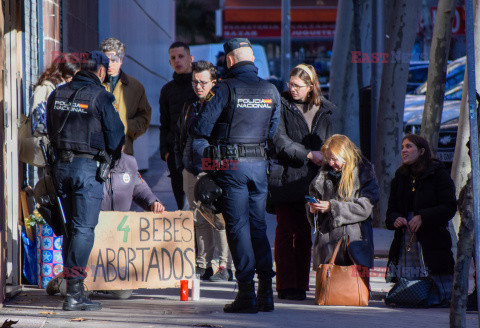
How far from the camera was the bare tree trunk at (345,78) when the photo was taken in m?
16.8

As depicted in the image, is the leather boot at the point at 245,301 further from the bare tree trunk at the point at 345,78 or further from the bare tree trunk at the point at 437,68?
the bare tree trunk at the point at 345,78

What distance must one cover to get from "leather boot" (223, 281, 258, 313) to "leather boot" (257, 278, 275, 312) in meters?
0.12

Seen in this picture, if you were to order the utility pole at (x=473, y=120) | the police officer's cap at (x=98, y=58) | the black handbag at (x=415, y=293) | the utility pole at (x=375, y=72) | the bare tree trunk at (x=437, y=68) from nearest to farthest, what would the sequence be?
1. the utility pole at (x=473, y=120)
2. the police officer's cap at (x=98, y=58)
3. the black handbag at (x=415, y=293)
4. the bare tree trunk at (x=437, y=68)
5. the utility pole at (x=375, y=72)

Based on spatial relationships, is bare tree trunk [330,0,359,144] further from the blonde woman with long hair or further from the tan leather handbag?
the tan leather handbag

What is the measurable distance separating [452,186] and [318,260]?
1.23m

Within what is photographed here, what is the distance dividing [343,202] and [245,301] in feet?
3.84

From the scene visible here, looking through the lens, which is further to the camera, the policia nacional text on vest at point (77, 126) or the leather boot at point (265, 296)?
the leather boot at point (265, 296)

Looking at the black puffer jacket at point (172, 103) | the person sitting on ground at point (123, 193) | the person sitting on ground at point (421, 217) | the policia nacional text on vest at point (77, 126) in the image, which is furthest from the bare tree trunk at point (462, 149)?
the policia nacional text on vest at point (77, 126)

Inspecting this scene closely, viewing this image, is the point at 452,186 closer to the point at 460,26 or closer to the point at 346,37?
the point at 346,37

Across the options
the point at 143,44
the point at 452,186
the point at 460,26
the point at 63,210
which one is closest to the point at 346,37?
the point at 143,44

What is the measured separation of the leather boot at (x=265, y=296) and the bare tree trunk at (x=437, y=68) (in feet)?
12.9

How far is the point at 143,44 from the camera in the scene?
19.0 m

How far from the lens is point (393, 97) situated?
39.1ft

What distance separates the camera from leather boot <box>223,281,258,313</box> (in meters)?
6.63
